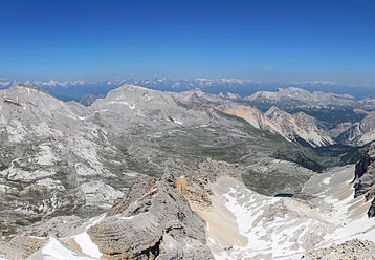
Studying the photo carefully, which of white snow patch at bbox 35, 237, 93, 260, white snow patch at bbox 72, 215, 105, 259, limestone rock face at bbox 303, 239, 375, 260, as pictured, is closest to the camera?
limestone rock face at bbox 303, 239, 375, 260

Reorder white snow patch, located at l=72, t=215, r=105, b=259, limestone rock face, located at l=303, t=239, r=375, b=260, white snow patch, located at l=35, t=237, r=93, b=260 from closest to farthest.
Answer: limestone rock face, located at l=303, t=239, r=375, b=260, white snow patch, located at l=35, t=237, r=93, b=260, white snow patch, located at l=72, t=215, r=105, b=259

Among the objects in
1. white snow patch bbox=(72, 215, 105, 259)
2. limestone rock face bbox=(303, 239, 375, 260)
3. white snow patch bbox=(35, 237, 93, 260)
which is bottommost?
white snow patch bbox=(72, 215, 105, 259)

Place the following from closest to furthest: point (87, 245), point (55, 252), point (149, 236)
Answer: point (55, 252)
point (149, 236)
point (87, 245)

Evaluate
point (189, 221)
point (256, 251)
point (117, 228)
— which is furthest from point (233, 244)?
point (117, 228)

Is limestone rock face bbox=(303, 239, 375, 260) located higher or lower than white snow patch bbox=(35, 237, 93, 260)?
higher

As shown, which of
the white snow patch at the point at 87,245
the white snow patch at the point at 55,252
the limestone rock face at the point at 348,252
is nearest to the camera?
the limestone rock face at the point at 348,252

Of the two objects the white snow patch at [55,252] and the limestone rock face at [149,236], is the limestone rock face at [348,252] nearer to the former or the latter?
the limestone rock face at [149,236]

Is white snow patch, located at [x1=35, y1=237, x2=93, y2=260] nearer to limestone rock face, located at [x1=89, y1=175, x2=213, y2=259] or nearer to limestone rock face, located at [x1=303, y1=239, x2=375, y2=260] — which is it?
limestone rock face, located at [x1=89, y1=175, x2=213, y2=259]

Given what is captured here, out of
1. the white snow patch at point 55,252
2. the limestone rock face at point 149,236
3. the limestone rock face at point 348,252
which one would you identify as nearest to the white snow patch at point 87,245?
the limestone rock face at point 149,236

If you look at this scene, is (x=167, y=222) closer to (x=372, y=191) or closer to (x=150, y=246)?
(x=150, y=246)

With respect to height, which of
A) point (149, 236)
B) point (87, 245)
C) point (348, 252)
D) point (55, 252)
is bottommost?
point (87, 245)

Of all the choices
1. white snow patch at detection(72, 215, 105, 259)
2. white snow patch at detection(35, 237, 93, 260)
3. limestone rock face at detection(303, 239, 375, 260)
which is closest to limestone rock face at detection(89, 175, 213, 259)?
white snow patch at detection(72, 215, 105, 259)

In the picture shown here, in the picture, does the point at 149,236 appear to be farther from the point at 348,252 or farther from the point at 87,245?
the point at 348,252

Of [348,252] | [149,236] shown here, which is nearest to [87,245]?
[149,236]
